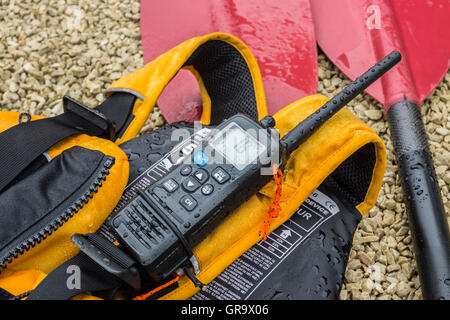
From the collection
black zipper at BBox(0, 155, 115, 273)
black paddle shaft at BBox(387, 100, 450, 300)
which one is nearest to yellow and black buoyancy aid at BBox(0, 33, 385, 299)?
black zipper at BBox(0, 155, 115, 273)

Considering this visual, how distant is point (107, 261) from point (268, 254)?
0.40 metres

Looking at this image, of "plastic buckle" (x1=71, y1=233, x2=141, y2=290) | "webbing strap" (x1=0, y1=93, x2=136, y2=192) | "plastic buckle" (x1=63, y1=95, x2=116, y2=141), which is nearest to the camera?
"plastic buckle" (x1=71, y1=233, x2=141, y2=290)

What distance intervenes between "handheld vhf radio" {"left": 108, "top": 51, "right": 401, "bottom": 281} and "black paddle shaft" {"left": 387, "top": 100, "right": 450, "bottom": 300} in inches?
18.7

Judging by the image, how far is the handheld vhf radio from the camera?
860mm

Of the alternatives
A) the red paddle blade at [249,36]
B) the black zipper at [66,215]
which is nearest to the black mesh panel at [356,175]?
the red paddle blade at [249,36]

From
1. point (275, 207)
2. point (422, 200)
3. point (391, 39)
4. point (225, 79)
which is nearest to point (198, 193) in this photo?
point (275, 207)

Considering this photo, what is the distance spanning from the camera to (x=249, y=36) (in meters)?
1.65

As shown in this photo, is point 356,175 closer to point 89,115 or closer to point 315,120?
point 315,120

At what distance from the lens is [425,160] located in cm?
134

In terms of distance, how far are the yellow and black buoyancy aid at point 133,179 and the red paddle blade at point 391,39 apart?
52cm

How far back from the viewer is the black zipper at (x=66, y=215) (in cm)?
85

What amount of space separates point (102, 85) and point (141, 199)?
874 mm

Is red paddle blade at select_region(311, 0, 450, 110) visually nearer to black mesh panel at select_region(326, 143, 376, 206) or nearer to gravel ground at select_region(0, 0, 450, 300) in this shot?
gravel ground at select_region(0, 0, 450, 300)
